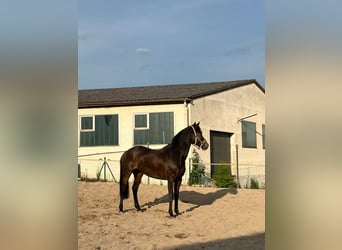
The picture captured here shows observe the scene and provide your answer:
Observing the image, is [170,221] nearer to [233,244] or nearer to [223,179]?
[233,244]

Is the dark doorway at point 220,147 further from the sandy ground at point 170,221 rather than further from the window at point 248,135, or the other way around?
the sandy ground at point 170,221

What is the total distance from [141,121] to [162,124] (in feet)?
3.06

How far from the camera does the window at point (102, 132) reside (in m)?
19.5

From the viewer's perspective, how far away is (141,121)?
756 inches

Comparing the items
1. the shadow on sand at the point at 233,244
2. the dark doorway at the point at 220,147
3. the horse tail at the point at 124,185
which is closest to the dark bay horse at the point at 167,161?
the horse tail at the point at 124,185

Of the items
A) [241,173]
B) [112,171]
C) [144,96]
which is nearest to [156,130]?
[144,96]

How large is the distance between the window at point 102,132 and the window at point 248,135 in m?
5.81

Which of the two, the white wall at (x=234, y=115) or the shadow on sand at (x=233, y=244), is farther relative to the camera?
the white wall at (x=234, y=115)

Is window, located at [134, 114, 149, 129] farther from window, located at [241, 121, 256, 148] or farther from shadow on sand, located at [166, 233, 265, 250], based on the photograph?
shadow on sand, located at [166, 233, 265, 250]
